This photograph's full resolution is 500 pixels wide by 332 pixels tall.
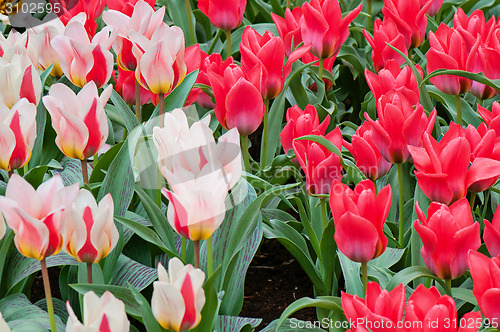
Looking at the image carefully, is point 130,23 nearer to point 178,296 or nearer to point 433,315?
point 178,296

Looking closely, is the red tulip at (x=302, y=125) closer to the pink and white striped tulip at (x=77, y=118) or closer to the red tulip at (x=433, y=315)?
the pink and white striped tulip at (x=77, y=118)

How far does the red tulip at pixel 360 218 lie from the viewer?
3.57 feet

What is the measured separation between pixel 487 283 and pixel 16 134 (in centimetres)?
84

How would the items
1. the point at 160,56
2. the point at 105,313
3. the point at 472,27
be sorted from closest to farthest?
the point at 105,313
the point at 160,56
the point at 472,27

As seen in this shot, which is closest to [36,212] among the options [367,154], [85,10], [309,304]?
[309,304]

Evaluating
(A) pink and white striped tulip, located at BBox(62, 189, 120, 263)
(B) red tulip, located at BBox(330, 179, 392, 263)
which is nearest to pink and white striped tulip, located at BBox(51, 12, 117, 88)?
(A) pink and white striped tulip, located at BBox(62, 189, 120, 263)

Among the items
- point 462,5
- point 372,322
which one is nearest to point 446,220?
point 372,322

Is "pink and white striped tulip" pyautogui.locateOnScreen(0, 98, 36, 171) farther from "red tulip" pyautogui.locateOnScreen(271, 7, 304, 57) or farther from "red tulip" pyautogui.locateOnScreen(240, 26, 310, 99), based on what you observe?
"red tulip" pyautogui.locateOnScreen(271, 7, 304, 57)

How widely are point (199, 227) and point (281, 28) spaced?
3.43 feet

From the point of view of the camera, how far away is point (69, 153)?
4.29 feet

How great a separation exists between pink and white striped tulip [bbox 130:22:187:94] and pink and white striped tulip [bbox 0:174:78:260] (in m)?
0.50

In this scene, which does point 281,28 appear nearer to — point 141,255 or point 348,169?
point 348,169

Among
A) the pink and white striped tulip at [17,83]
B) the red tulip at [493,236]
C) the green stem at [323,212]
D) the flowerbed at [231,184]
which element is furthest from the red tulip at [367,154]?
the pink and white striped tulip at [17,83]

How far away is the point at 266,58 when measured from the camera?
160 centimetres
